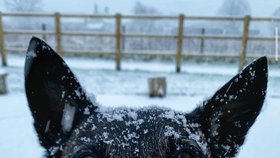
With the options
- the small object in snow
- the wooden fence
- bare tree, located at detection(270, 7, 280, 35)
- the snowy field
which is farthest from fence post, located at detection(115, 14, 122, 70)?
bare tree, located at detection(270, 7, 280, 35)

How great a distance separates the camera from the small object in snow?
21.9 feet

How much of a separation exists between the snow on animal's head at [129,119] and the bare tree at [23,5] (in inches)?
332

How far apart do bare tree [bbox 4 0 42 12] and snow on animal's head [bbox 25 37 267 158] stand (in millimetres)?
8430

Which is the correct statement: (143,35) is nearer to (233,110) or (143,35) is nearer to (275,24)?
(275,24)

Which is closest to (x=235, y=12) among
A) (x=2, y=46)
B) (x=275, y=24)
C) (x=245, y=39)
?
(x=245, y=39)

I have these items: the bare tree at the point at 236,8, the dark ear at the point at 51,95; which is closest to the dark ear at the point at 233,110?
the dark ear at the point at 51,95

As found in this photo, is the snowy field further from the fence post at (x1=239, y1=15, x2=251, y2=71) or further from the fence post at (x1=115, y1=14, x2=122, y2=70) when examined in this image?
the fence post at (x1=239, y1=15, x2=251, y2=71)

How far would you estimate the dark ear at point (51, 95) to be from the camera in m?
1.34

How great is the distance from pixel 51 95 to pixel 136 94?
5678 millimetres

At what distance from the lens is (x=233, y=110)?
150 cm

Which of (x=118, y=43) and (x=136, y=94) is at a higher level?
(x=118, y=43)

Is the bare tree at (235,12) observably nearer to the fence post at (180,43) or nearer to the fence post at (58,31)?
the fence post at (180,43)

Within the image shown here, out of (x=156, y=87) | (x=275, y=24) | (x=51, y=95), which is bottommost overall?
(x=156, y=87)

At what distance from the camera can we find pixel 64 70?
4.52ft
